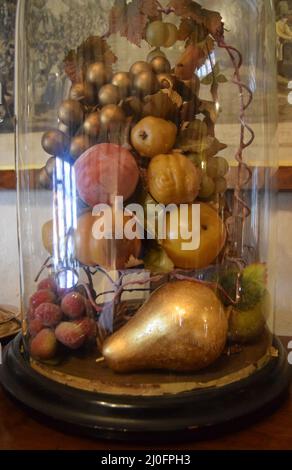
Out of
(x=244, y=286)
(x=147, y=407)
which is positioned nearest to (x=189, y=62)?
(x=244, y=286)

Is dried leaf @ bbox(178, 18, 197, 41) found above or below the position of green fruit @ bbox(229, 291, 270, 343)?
above

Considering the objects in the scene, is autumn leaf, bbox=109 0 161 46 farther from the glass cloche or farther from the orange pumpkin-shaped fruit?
the orange pumpkin-shaped fruit

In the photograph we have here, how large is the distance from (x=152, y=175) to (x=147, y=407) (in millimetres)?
227

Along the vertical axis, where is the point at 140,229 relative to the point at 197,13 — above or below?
below

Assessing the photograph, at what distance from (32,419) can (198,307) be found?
198mm

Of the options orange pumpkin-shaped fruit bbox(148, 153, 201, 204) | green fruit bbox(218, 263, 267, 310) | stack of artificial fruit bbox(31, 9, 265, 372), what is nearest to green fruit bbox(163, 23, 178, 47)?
stack of artificial fruit bbox(31, 9, 265, 372)

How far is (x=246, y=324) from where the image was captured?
1.83 feet

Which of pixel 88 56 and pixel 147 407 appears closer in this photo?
pixel 147 407

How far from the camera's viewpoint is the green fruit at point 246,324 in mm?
552

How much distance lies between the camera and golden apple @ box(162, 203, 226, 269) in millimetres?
518

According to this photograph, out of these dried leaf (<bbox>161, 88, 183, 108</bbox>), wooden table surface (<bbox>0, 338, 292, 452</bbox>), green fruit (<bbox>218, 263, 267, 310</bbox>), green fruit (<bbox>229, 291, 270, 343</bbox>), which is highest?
dried leaf (<bbox>161, 88, 183, 108</bbox>)

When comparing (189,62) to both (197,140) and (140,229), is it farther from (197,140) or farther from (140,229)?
(140,229)

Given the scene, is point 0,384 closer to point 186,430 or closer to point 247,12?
point 186,430

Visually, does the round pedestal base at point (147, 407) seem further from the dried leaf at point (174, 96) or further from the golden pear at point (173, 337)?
the dried leaf at point (174, 96)
